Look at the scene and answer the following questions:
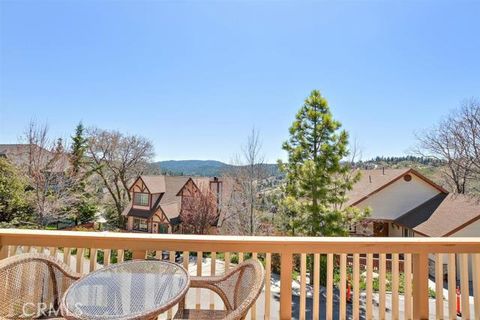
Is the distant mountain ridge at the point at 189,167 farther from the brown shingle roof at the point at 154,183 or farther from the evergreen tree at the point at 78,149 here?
the evergreen tree at the point at 78,149

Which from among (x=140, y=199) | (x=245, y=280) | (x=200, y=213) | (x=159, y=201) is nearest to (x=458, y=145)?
(x=200, y=213)

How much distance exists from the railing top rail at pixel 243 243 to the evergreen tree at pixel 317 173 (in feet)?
21.5

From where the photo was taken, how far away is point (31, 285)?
171 cm

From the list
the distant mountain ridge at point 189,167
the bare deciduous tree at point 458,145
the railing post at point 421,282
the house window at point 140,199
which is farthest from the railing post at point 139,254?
the house window at point 140,199

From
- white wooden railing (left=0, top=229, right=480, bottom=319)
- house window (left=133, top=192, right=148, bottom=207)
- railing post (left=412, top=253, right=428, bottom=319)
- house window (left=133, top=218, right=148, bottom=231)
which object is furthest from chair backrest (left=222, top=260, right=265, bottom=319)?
house window (left=133, top=218, right=148, bottom=231)

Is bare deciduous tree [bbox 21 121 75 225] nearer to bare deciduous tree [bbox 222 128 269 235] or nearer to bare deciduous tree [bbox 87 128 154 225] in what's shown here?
bare deciduous tree [bbox 87 128 154 225]

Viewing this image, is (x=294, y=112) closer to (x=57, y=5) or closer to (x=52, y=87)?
(x=57, y=5)

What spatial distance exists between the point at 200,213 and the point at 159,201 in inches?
165

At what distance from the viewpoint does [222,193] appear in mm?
15094

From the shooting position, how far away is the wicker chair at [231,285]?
1670 millimetres

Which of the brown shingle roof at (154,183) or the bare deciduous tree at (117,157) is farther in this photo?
the bare deciduous tree at (117,157)

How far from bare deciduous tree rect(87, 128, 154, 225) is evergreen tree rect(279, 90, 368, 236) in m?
12.5

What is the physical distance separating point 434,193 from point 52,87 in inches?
788
